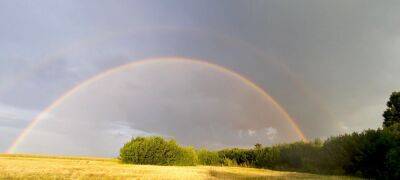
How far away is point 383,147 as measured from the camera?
3741 cm

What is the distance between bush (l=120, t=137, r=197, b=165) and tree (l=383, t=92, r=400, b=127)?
1544 inches

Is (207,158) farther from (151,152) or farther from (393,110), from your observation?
(393,110)

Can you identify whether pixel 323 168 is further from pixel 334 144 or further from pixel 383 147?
pixel 383 147

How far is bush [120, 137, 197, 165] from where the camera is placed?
47.2 metres

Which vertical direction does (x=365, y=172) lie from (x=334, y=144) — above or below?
below

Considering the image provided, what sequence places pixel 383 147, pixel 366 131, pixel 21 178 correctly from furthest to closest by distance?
pixel 366 131, pixel 383 147, pixel 21 178

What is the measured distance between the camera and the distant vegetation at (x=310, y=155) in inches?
1468

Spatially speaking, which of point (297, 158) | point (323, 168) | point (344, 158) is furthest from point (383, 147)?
point (297, 158)

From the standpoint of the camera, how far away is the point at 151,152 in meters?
47.3

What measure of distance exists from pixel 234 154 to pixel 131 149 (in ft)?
54.6

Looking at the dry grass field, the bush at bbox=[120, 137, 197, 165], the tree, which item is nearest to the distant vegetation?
the bush at bbox=[120, 137, 197, 165]

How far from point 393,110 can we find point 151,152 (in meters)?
44.7

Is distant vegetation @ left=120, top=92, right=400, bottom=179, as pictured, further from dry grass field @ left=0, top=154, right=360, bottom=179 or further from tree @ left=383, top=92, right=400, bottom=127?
tree @ left=383, top=92, right=400, bottom=127

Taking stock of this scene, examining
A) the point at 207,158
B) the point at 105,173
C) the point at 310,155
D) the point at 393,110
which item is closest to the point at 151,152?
the point at 207,158
